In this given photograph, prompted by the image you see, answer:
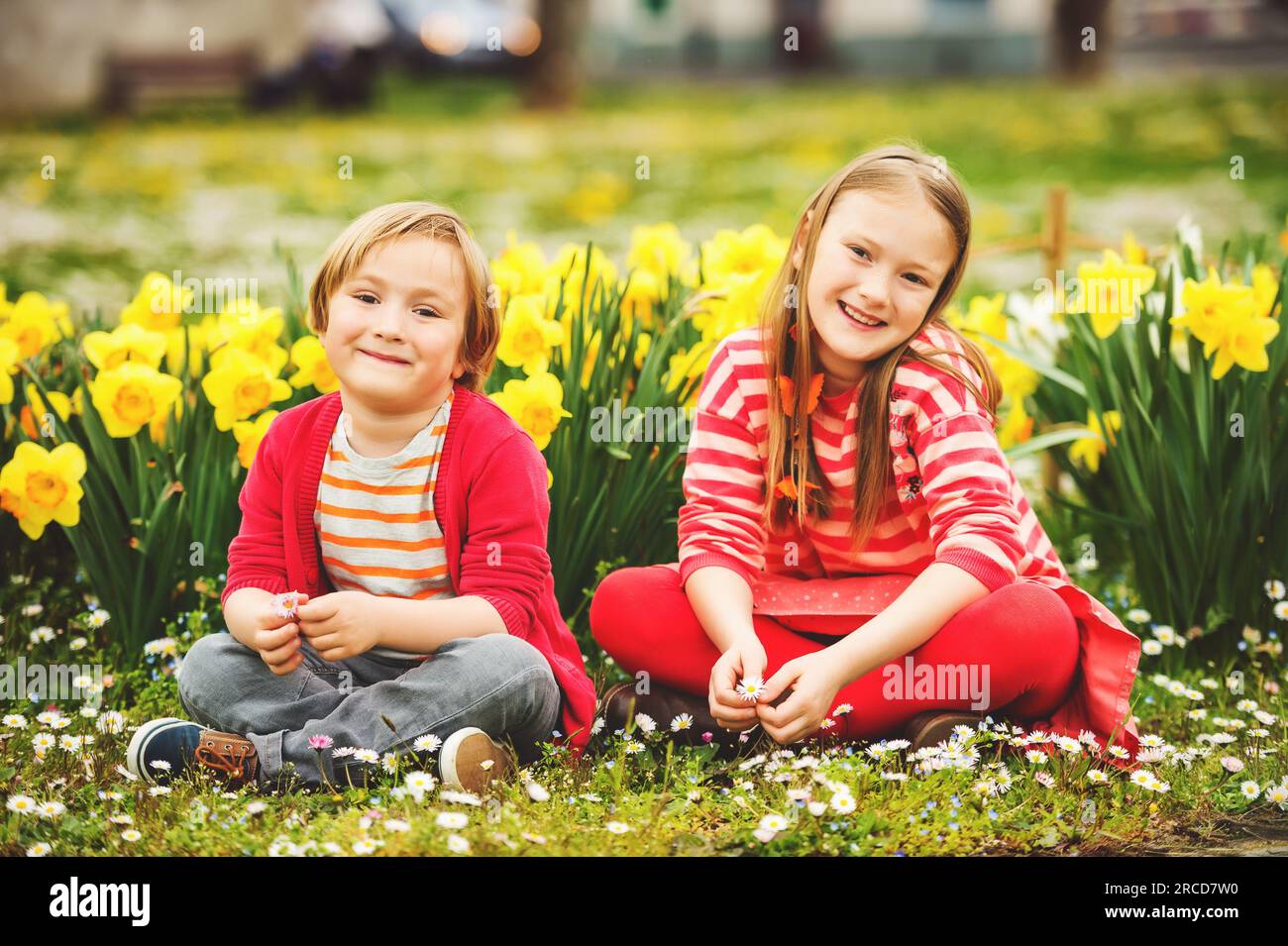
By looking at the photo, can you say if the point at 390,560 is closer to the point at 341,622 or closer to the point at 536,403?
the point at 341,622

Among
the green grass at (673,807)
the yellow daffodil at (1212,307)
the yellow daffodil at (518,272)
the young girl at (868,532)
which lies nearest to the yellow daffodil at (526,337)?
the yellow daffodil at (518,272)

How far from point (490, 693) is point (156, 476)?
0.86 m

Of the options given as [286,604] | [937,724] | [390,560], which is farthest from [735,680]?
[286,604]

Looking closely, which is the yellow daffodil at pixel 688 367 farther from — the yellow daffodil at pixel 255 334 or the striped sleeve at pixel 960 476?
the yellow daffodil at pixel 255 334

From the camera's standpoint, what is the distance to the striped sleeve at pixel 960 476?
2.16 meters

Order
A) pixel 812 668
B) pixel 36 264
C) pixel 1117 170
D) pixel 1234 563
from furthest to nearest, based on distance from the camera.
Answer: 1. pixel 1117 170
2. pixel 36 264
3. pixel 1234 563
4. pixel 812 668

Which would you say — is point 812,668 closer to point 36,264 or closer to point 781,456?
point 781,456

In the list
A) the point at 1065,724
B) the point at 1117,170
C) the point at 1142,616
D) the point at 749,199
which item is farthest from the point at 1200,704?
the point at 1117,170

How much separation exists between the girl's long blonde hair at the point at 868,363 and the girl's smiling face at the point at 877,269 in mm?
23

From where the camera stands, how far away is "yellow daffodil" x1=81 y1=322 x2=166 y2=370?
8.57 feet

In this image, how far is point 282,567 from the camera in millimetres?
2230

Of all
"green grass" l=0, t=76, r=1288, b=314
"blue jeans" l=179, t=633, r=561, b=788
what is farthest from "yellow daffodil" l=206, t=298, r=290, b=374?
"green grass" l=0, t=76, r=1288, b=314

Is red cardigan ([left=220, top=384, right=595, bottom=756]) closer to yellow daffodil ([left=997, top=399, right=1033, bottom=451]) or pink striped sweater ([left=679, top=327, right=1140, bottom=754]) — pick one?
pink striped sweater ([left=679, top=327, right=1140, bottom=754])

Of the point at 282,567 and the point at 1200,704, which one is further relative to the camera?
the point at 1200,704
